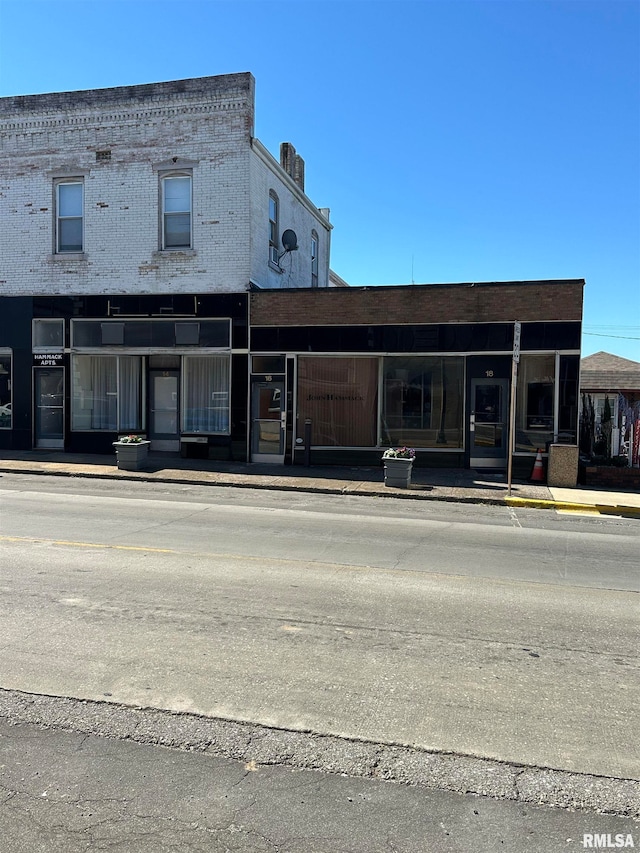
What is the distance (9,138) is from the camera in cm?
1805

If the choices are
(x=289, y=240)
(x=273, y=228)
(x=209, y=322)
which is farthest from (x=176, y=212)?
(x=289, y=240)

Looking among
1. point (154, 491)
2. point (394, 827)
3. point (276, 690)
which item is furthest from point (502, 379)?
point (394, 827)

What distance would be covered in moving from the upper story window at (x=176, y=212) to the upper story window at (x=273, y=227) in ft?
8.36

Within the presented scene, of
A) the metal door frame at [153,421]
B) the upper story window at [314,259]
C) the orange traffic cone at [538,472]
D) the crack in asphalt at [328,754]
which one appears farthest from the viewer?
the upper story window at [314,259]

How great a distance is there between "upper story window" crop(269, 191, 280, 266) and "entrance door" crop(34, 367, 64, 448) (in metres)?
6.88

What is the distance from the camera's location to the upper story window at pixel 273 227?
18.7 metres

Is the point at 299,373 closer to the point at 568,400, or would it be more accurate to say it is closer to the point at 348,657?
the point at 568,400

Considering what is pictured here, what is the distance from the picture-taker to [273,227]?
19.0m

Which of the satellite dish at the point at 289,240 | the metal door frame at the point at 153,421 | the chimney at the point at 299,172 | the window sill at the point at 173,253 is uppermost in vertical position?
the chimney at the point at 299,172

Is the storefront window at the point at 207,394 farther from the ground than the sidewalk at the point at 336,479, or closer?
farther from the ground

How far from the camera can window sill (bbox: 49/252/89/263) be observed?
1766 cm

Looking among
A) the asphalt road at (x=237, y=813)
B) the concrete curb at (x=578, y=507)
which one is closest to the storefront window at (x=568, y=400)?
the concrete curb at (x=578, y=507)

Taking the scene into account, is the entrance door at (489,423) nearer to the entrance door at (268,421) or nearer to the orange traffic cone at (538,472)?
the orange traffic cone at (538,472)

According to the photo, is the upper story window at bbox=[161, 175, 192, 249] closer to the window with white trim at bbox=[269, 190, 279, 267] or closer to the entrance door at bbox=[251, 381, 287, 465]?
the window with white trim at bbox=[269, 190, 279, 267]
